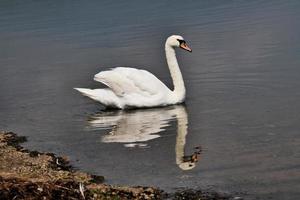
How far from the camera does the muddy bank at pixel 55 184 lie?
28.3ft

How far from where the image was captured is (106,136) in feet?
44.1

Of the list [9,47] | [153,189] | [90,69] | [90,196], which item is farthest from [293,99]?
[9,47]

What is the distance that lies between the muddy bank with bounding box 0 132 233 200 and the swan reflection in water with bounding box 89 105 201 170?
1.50m

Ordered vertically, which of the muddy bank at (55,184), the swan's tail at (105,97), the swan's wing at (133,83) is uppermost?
the swan's wing at (133,83)

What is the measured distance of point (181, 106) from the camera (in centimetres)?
1582

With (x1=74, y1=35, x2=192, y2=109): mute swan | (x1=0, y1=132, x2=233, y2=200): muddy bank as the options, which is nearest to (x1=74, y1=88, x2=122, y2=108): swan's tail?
(x1=74, y1=35, x2=192, y2=109): mute swan

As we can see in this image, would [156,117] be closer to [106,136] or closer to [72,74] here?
[106,136]

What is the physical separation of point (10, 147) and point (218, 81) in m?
6.39

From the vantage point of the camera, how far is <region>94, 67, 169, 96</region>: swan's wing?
15609 millimetres

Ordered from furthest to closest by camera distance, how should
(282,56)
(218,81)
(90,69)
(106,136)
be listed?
(90,69)
(282,56)
(218,81)
(106,136)

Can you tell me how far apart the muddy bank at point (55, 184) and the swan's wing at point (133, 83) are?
417 cm

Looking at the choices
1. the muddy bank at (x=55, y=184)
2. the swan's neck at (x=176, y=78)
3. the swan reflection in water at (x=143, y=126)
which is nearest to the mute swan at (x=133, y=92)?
the swan's neck at (x=176, y=78)

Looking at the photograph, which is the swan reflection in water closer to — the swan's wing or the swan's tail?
the swan's tail

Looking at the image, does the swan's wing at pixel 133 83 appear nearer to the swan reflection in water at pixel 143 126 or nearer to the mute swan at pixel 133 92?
the mute swan at pixel 133 92
